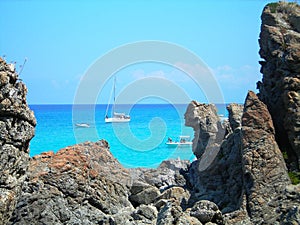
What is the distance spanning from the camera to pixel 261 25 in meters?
25.6

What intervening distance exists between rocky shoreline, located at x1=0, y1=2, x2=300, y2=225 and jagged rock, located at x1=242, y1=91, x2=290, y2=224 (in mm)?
38

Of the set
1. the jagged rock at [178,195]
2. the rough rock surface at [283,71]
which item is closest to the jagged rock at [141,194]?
the jagged rock at [178,195]

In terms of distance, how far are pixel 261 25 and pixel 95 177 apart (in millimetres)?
14209

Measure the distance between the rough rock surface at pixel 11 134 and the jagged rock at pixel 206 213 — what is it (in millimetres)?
4957

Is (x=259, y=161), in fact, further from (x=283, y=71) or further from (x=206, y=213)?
(x=283, y=71)

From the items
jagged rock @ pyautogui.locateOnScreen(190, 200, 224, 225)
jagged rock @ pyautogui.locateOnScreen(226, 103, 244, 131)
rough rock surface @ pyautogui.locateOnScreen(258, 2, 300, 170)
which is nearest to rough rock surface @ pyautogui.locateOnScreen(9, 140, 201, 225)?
jagged rock @ pyautogui.locateOnScreen(190, 200, 224, 225)

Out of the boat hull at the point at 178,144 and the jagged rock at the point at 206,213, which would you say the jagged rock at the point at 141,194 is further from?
the boat hull at the point at 178,144

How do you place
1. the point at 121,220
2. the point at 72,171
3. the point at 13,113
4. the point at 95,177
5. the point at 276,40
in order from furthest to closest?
the point at 276,40 < the point at 95,177 < the point at 72,171 < the point at 121,220 < the point at 13,113

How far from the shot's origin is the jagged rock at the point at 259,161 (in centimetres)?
1727

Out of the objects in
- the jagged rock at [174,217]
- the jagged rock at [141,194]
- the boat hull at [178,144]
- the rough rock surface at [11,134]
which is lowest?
the jagged rock at [174,217]

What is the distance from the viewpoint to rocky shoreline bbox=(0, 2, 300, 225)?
41.7 feet

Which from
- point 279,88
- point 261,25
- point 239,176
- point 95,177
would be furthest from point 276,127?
point 95,177

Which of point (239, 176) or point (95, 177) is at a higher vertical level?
point (239, 176)

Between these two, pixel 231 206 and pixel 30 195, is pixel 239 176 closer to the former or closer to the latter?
pixel 231 206
